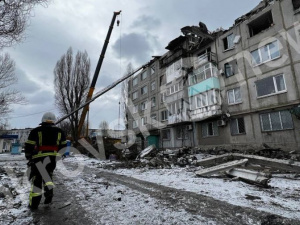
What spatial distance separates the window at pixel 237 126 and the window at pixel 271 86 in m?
2.55

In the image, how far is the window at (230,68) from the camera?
16.5m

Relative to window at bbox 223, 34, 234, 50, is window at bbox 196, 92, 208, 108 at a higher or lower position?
lower

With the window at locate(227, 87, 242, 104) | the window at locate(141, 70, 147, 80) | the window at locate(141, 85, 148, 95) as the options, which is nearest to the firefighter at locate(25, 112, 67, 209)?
the window at locate(227, 87, 242, 104)

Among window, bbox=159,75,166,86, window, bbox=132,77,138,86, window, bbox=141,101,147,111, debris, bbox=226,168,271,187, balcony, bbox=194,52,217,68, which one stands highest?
window, bbox=132,77,138,86

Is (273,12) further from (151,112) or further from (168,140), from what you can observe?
(151,112)

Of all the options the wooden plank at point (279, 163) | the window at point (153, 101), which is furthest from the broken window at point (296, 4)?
the window at point (153, 101)

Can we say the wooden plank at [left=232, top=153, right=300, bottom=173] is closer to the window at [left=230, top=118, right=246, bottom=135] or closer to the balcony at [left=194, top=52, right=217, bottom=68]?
the window at [left=230, top=118, right=246, bottom=135]

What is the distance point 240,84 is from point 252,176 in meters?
12.2

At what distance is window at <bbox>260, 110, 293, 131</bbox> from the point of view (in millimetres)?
12508

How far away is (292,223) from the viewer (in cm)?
265

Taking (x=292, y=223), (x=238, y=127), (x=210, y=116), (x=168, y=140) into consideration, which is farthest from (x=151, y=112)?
(x=292, y=223)

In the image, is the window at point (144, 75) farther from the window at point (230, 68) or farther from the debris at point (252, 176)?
the debris at point (252, 176)

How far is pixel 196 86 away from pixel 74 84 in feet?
52.5

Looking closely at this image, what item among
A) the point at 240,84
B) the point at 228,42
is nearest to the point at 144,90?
the point at 228,42
